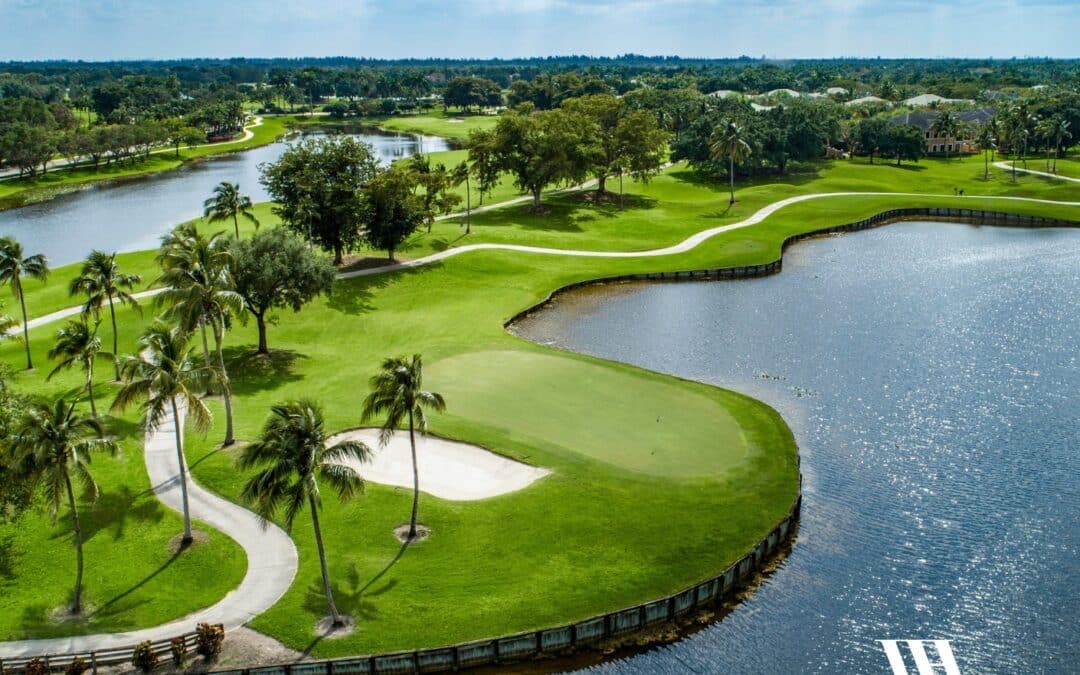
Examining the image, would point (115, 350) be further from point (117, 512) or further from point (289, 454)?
point (289, 454)

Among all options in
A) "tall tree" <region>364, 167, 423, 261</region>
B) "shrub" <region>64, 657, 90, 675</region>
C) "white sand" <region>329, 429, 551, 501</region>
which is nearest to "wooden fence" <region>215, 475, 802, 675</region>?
"shrub" <region>64, 657, 90, 675</region>

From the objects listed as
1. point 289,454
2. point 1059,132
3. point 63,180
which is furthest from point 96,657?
point 1059,132

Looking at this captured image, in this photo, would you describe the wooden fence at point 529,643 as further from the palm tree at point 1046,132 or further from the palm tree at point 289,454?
the palm tree at point 1046,132

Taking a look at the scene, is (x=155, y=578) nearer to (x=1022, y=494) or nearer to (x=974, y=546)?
(x=974, y=546)

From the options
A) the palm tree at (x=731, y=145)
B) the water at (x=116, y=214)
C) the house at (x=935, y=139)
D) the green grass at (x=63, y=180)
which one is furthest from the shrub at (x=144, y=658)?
the house at (x=935, y=139)

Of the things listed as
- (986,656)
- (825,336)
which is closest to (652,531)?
(986,656)
